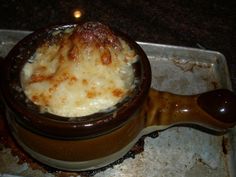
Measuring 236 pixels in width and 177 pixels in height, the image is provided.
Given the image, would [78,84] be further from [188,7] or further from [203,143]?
[188,7]

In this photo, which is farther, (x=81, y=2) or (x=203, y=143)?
(x=81, y=2)

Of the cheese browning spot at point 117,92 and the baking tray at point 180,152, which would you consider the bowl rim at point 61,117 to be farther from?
the baking tray at point 180,152

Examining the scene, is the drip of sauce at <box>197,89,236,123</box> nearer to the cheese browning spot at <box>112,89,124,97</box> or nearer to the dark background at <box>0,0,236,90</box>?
the cheese browning spot at <box>112,89,124,97</box>

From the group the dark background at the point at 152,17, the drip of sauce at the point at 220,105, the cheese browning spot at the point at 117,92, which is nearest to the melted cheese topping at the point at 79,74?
the cheese browning spot at the point at 117,92

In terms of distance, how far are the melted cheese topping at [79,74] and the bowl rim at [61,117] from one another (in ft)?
0.07

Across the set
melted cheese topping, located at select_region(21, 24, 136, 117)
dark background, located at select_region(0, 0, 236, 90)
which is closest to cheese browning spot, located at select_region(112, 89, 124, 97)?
melted cheese topping, located at select_region(21, 24, 136, 117)

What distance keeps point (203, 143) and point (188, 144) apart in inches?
1.6

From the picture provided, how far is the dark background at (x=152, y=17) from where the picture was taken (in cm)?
135

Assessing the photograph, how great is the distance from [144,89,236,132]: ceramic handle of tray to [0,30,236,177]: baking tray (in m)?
0.11

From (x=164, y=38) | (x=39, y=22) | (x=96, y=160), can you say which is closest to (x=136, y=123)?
(x=96, y=160)

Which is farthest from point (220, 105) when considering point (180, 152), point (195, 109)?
point (180, 152)

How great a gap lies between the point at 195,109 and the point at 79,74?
27 cm

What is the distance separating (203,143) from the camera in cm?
94

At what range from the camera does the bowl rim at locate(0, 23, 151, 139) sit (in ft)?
2.19
